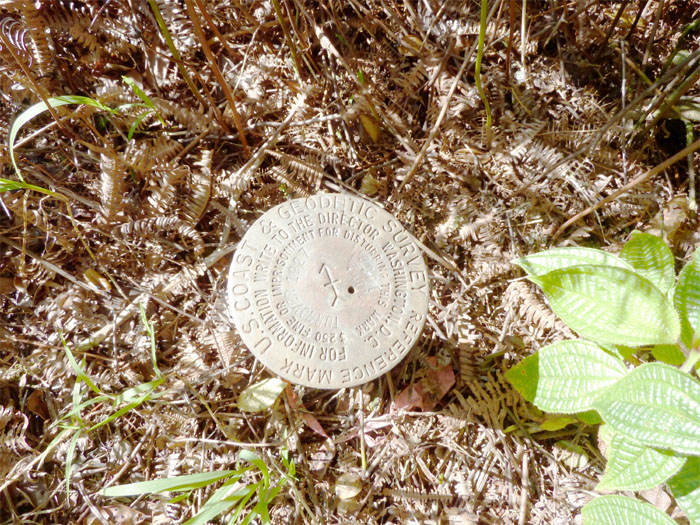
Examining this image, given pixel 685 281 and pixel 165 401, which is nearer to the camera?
pixel 685 281

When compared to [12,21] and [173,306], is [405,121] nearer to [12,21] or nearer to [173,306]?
[173,306]

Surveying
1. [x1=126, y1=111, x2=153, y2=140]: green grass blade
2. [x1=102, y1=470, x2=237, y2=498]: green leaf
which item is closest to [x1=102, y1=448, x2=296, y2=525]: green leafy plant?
[x1=102, y1=470, x2=237, y2=498]: green leaf

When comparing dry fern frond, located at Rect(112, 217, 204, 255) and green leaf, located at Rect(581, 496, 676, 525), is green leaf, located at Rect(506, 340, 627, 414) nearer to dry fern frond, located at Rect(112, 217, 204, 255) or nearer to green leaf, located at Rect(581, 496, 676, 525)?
green leaf, located at Rect(581, 496, 676, 525)

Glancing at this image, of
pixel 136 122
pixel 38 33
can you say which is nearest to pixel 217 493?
pixel 136 122

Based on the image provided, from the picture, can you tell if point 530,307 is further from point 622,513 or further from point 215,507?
point 215,507

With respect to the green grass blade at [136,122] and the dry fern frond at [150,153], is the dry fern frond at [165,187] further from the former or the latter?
the green grass blade at [136,122]

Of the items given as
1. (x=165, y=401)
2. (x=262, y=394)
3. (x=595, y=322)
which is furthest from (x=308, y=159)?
(x=595, y=322)

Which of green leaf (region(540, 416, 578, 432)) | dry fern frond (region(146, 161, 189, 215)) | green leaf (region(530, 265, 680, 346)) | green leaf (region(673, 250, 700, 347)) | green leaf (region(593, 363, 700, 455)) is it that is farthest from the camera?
dry fern frond (region(146, 161, 189, 215))

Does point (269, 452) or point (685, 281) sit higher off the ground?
point (685, 281)
